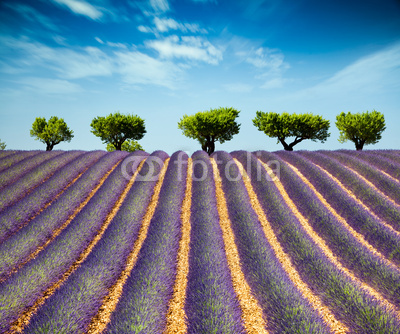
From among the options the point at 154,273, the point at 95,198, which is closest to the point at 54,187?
the point at 95,198

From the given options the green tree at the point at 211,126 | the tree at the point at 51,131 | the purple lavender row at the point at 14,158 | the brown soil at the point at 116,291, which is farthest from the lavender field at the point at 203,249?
the tree at the point at 51,131

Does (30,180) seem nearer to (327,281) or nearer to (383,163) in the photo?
(327,281)

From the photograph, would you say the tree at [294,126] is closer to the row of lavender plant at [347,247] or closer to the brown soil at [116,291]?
the row of lavender plant at [347,247]

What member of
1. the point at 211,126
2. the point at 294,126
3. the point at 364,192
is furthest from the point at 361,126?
the point at 364,192

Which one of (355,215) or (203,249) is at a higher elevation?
(355,215)

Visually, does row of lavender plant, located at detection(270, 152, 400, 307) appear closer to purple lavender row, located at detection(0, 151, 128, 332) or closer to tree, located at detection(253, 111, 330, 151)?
purple lavender row, located at detection(0, 151, 128, 332)

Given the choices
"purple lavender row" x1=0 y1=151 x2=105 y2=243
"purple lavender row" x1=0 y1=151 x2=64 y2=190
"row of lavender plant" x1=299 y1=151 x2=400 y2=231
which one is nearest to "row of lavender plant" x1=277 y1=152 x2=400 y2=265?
"row of lavender plant" x1=299 y1=151 x2=400 y2=231

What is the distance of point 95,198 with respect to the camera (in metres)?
9.84

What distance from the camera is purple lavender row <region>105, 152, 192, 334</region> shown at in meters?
4.21

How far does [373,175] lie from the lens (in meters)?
10.9

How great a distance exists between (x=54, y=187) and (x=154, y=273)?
7.46 meters

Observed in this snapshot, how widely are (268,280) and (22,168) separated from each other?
507 inches

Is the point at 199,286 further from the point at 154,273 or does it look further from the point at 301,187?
the point at 301,187

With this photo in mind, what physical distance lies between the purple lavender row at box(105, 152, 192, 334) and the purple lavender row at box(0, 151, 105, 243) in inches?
176
